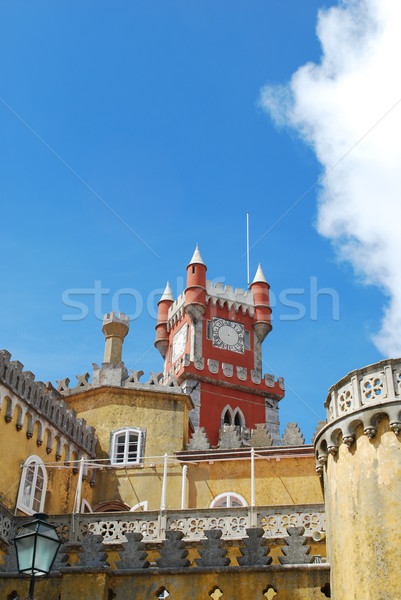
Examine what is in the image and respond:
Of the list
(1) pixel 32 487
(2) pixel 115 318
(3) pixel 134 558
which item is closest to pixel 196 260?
(2) pixel 115 318

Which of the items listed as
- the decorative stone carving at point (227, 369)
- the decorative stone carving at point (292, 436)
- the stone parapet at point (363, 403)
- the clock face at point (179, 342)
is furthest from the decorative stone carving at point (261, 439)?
the clock face at point (179, 342)

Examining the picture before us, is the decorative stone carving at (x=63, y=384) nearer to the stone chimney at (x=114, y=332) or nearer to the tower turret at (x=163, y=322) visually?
the stone chimney at (x=114, y=332)

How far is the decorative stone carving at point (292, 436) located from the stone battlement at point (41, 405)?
23.0 feet

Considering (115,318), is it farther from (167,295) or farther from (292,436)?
(167,295)

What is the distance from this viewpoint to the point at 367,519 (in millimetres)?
14438

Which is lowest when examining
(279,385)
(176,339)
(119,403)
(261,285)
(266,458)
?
(266,458)

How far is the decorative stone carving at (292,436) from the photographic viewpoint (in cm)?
2875

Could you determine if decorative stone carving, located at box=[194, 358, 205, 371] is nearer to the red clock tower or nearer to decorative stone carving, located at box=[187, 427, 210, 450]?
the red clock tower

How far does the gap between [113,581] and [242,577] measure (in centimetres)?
278

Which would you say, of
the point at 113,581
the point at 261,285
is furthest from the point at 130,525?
the point at 261,285

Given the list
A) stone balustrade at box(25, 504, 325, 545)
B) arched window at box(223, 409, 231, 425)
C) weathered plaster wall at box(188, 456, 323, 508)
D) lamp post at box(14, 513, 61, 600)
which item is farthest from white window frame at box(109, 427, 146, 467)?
lamp post at box(14, 513, 61, 600)

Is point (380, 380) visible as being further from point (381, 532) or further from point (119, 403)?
point (119, 403)

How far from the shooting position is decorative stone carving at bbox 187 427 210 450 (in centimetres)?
2839

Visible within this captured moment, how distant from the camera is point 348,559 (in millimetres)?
14656
